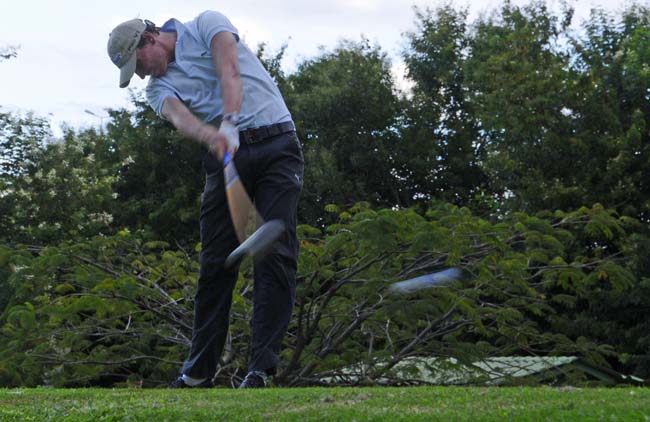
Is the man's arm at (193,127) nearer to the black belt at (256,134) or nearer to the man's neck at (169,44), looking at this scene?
the black belt at (256,134)

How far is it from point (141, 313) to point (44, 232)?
1155 centimetres

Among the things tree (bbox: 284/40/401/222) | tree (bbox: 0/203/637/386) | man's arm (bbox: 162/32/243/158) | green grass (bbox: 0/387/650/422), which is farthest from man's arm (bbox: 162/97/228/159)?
tree (bbox: 284/40/401/222)

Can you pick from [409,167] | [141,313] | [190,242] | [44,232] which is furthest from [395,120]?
[141,313]

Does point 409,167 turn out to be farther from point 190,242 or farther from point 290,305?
point 290,305

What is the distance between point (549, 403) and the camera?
3611 millimetres

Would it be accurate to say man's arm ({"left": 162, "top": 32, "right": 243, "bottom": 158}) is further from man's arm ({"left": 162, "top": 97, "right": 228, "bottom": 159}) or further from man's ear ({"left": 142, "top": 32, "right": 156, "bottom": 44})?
man's ear ({"left": 142, "top": 32, "right": 156, "bottom": 44})


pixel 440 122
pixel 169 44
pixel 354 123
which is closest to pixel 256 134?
pixel 169 44

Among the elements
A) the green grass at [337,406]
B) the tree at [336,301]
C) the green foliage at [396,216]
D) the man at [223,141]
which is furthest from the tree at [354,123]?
the green grass at [337,406]

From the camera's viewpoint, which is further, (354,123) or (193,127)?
(354,123)

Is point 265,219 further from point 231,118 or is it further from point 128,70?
point 128,70

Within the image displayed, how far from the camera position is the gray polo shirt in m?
5.30

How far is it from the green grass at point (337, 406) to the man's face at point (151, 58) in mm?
1828

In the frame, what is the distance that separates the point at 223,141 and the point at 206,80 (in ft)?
1.78

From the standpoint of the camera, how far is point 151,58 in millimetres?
5422
